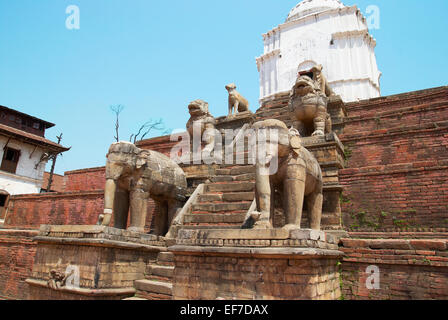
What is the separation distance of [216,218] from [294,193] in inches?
101

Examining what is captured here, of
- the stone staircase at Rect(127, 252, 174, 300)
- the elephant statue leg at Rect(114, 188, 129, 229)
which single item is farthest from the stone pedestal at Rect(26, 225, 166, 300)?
the elephant statue leg at Rect(114, 188, 129, 229)

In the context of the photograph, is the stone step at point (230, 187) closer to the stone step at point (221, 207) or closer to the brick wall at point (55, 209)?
the stone step at point (221, 207)

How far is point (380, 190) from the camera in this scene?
7.34m

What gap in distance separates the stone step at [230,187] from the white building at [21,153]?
18.8 m

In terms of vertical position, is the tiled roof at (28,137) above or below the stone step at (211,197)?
above

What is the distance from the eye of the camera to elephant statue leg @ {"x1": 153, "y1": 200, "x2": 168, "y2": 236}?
328 inches

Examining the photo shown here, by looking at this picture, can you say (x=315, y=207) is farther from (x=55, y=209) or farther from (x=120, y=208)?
(x=55, y=209)

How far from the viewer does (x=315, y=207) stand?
19.3 ft

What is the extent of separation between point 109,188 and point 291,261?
4.40m

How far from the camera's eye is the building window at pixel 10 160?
22.6m

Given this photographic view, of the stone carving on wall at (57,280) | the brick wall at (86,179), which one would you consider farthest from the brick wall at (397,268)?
the brick wall at (86,179)

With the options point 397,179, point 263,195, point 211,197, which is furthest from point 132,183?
point 397,179

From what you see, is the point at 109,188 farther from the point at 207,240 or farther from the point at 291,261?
the point at 291,261

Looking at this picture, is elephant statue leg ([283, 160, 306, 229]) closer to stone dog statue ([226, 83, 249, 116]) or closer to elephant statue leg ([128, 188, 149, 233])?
elephant statue leg ([128, 188, 149, 233])
